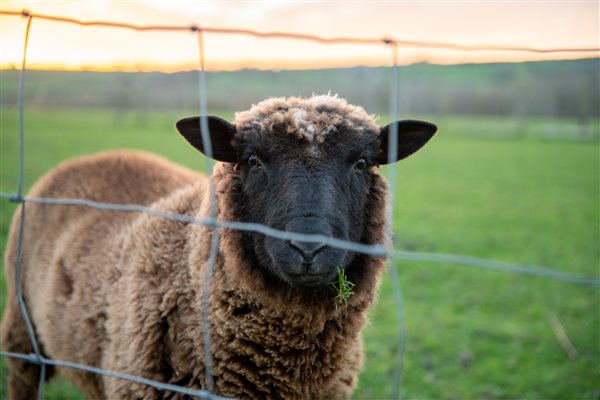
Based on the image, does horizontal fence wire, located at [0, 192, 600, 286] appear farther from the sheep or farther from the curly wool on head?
the curly wool on head

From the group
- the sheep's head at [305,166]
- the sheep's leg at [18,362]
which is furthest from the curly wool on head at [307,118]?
the sheep's leg at [18,362]

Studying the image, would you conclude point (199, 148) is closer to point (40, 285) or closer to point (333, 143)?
point (333, 143)

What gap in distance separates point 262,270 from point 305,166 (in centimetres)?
64

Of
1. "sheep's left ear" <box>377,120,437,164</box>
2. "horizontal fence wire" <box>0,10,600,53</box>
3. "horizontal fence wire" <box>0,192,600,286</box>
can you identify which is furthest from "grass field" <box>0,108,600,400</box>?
"horizontal fence wire" <box>0,10,600,53</box>

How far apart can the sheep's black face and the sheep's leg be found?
269cm

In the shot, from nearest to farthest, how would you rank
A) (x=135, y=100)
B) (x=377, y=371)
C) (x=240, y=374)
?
(x=240, y=374) → (x=377, y=371) → (x=135, y=100)

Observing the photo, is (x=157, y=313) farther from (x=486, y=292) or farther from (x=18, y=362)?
(x=486, y=292)

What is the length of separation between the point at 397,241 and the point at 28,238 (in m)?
7.53

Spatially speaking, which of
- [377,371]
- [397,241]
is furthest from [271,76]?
[377,371]

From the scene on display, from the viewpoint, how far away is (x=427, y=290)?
26.2 feet

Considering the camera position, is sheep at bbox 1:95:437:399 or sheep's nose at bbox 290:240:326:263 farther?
sheep at bbox 1:95:437:399

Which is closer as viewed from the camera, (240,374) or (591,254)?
(240,374)

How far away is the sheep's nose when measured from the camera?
7.66 feet

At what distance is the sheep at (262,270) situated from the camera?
267 centimetres
